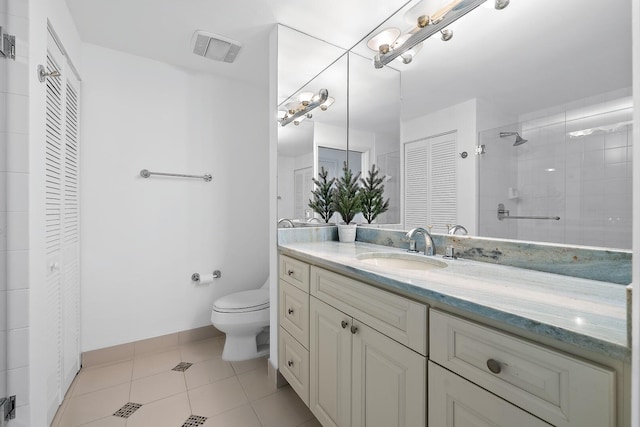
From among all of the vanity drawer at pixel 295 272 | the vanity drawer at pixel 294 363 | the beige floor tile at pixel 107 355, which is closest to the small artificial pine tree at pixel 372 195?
the vanity drawer at pixel 295 272

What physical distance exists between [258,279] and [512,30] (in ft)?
8.08

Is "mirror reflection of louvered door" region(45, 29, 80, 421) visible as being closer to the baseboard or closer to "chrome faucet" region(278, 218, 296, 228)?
the baseboard

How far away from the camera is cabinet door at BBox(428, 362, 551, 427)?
0.61 metres

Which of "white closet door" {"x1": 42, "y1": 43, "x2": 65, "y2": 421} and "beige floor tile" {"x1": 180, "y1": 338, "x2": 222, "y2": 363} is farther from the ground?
"white closet door" {"x1": 42, "y1": 43, "x2": 65, "y2": 421}

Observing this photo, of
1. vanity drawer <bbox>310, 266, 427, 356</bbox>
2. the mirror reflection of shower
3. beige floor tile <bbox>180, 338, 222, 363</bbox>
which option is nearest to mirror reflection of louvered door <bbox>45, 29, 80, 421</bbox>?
beige floor tile <bbox>180, 338, 222, 363</bbox>

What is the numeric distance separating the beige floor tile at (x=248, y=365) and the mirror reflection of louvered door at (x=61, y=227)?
38.0 inches

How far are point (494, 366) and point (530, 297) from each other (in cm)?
21

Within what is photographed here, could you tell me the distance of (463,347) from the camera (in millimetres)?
711

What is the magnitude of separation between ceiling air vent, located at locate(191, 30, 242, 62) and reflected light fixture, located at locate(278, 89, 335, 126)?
61 cm

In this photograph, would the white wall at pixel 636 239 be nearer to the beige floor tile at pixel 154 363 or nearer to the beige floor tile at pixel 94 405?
the beige floor tile at pixel 94 405

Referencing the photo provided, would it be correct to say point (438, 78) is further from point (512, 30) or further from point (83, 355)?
point (83, 355)

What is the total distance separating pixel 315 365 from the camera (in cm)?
136

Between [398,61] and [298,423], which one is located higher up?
[398,61]

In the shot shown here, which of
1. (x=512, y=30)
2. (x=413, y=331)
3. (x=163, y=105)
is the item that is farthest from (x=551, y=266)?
(x=163, y=105)
